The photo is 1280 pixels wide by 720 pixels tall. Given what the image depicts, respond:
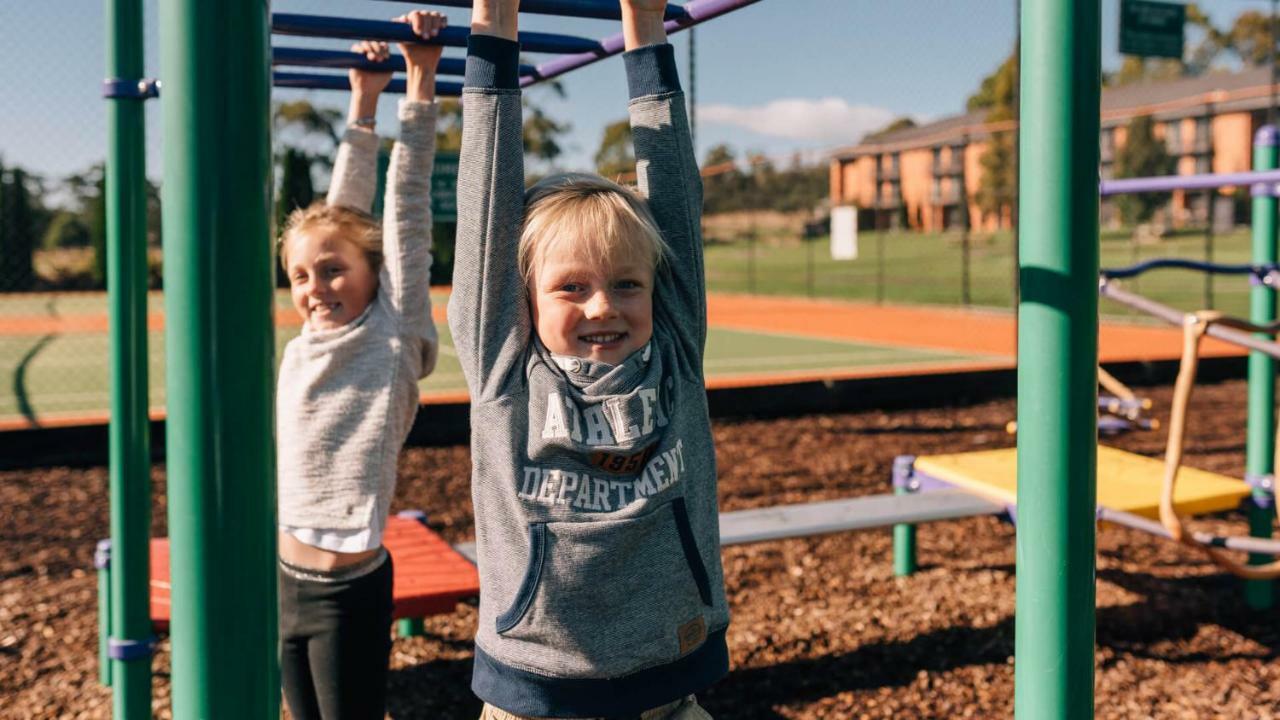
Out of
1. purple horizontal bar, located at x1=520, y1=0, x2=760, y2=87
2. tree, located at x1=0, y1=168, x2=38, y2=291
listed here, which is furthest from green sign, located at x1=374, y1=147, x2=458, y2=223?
tree, located at x1=0, y1=168, x2=38, y2=291

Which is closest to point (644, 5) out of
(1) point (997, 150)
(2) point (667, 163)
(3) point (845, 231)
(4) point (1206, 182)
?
(2) point (667, 163)

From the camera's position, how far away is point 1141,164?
31547 millimetres

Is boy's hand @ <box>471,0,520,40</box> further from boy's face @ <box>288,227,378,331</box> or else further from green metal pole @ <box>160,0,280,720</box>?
boy's face @ <box>288,227,378,331</box>

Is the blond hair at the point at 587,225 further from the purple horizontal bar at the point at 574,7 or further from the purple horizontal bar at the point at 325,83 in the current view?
the purple horizontal bar at the point at 325,83

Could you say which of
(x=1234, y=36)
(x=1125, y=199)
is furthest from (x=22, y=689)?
(x=1234, y=36)

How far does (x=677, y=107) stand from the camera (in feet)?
4.97

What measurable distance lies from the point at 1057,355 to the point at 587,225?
57 centimetres

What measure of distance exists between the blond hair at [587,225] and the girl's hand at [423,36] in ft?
2.14

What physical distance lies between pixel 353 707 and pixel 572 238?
1.17 m

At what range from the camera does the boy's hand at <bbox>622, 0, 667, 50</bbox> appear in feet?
4.86

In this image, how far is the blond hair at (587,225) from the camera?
1.41 meters

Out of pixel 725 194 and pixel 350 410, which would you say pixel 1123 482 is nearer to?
pixel 350 410

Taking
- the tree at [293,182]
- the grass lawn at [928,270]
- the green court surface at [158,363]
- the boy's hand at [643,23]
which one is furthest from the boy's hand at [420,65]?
the grass lawn at [928,270]

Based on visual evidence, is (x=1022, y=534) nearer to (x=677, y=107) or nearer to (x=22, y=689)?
(x=677, y=107)
